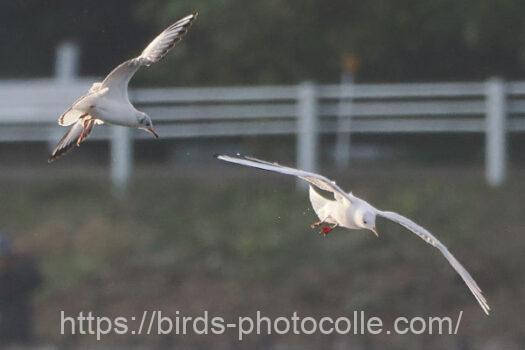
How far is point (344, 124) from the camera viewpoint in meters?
22.2

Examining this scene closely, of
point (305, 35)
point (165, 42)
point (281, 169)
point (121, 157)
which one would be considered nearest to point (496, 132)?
point (305, 35)

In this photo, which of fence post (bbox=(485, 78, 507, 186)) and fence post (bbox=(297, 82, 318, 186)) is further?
fence post (bbox=(297, 82, 318, 186))

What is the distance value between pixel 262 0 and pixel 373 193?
3358mm

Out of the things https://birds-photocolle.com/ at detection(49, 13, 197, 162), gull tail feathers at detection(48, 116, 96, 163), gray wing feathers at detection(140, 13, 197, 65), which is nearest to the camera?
https://birds-photocolle.com/ at detection(49, 13, 197, 162)

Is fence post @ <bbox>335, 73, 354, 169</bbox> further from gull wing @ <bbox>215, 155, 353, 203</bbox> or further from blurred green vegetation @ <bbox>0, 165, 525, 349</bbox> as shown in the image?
gull wing @ <bbox>215, 155, 353, 203</bbox>

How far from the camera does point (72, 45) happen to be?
2603 centimetres

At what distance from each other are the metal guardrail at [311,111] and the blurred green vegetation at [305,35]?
2.19 feet

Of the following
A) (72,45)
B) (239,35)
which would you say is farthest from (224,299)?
(72,45)

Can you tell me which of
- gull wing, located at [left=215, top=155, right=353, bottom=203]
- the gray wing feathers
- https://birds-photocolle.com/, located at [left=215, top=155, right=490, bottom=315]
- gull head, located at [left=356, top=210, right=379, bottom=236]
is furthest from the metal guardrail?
gull wing, located at [left=215, top=155, right=353, bottom=203]

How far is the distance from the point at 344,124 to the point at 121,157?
2.65 meters

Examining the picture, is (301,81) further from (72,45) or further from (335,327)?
(335,327)

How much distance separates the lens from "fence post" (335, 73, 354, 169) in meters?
21.9

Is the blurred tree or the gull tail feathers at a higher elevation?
the blurred tree

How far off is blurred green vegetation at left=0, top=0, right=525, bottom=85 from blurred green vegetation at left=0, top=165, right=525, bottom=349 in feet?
7.25
